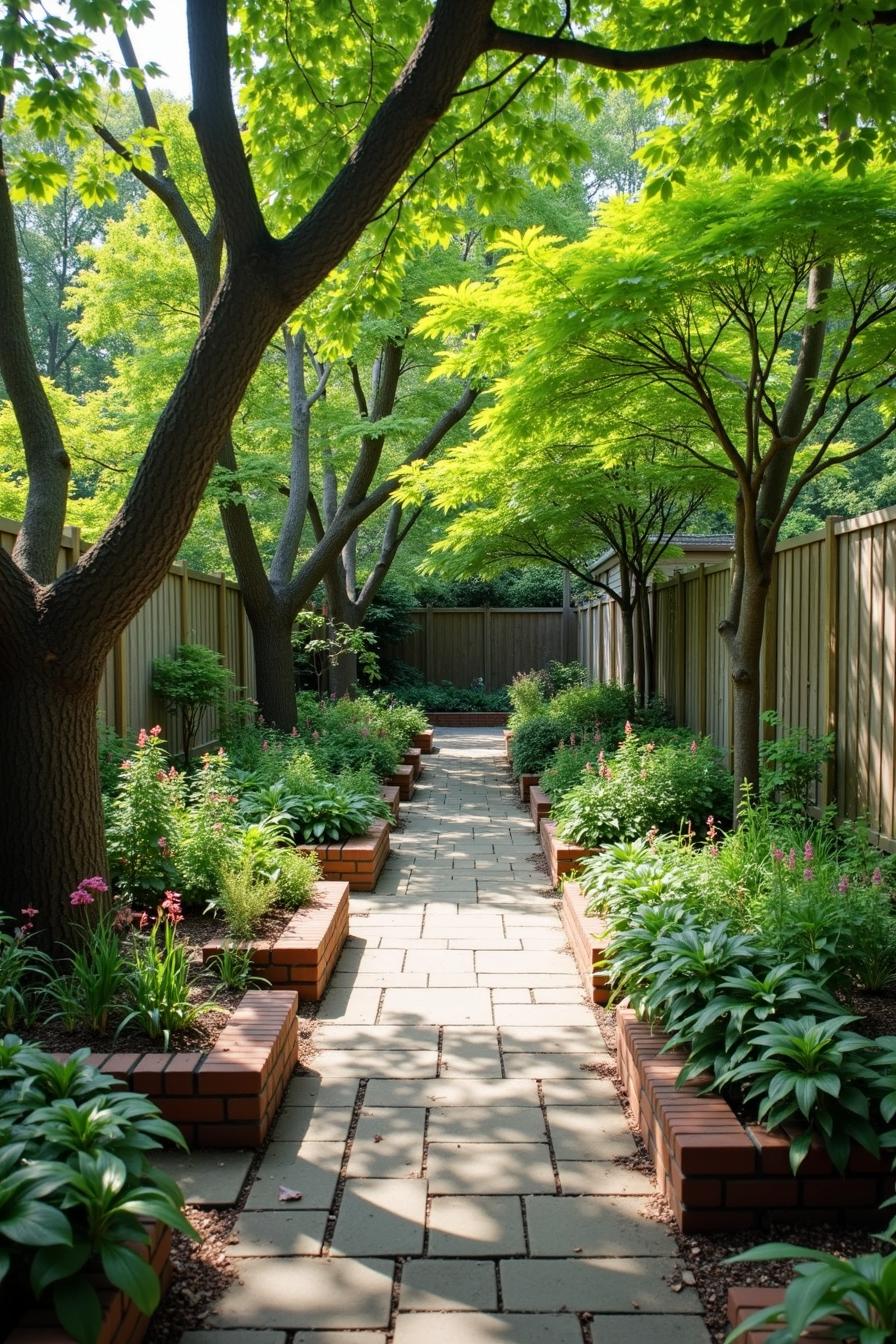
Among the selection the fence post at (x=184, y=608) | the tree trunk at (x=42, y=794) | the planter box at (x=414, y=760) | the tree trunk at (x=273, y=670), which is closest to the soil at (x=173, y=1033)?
the tree trunk at (x=42, y=794)

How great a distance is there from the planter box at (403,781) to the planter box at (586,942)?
523 centimetres

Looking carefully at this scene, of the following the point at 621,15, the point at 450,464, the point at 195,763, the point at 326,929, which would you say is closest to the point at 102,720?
the point at 195,763

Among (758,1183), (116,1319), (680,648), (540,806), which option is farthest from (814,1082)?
(680,648)

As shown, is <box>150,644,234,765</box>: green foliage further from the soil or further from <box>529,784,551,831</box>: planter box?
the soil

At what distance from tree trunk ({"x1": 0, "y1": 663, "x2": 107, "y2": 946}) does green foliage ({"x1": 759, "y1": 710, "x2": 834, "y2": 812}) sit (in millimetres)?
3839

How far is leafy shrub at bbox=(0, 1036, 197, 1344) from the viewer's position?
1953mm

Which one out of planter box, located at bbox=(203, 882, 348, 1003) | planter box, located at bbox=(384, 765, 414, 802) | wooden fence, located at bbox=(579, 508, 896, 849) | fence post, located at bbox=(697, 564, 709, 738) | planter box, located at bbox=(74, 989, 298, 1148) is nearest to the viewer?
planter box, located at bbox=(74, 989, 298, 1148)

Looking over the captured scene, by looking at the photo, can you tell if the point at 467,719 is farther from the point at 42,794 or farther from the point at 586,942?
the point at 42,794

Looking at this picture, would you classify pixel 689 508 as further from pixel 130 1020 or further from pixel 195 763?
pixel 130 1020

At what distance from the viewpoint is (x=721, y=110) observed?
4969mm

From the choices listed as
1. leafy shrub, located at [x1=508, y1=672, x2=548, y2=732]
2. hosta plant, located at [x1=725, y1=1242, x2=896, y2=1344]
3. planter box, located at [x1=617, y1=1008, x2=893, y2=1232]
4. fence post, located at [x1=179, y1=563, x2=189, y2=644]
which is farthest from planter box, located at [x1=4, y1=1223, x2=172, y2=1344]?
leafy shrub, located at [x1=508, y1=672, x2=548, y2=732]

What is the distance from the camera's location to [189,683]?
8227 mm

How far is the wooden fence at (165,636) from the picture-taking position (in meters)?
7.05

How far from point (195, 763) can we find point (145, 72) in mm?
5186
